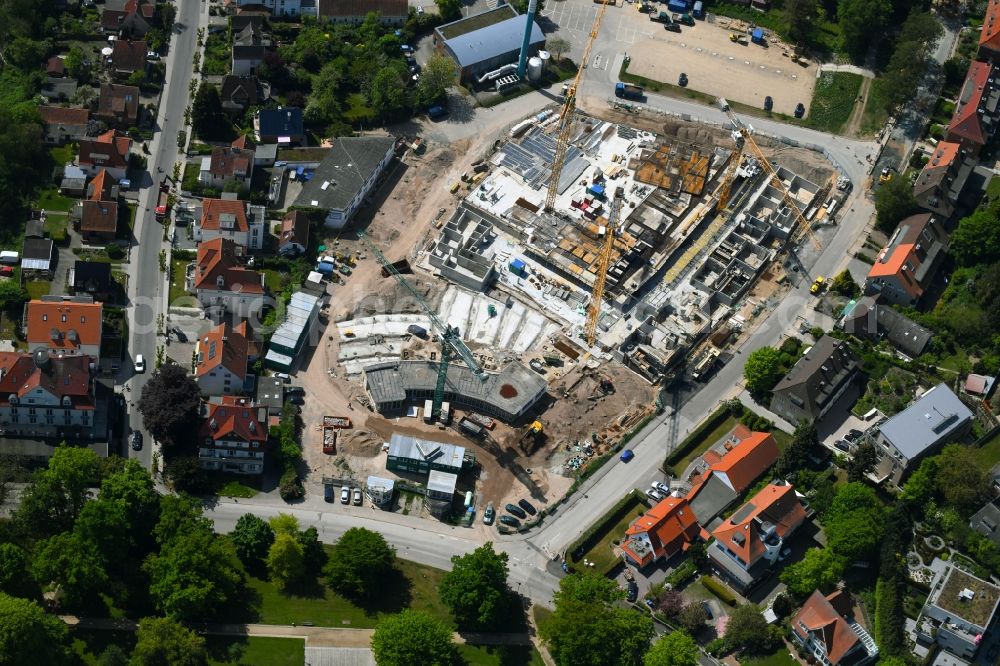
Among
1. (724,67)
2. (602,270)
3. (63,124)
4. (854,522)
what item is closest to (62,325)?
(63,124)

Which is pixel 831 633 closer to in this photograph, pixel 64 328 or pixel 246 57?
pixel 64 328

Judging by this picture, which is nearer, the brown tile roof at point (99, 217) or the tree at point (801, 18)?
the brown tile roof at point (99, 217)

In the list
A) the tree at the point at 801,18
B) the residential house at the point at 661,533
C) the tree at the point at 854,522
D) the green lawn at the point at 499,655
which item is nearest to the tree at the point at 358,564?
the green lawn at the point at 499,655

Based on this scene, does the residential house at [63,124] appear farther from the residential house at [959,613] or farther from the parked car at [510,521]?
the residential house at [959,613]

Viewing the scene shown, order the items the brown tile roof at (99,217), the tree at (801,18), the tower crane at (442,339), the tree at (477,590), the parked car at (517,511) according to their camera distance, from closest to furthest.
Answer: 1. the tree at (477,590)
2. the parked car at (517,511)
3. the tower crane at (442,339)
4. the brown tile roof at (99,217)
5. the tree at (801,18)

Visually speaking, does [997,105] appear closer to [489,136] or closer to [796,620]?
[489,136]

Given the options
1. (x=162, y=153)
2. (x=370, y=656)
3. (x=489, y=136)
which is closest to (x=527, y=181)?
(x=489, y=136)
